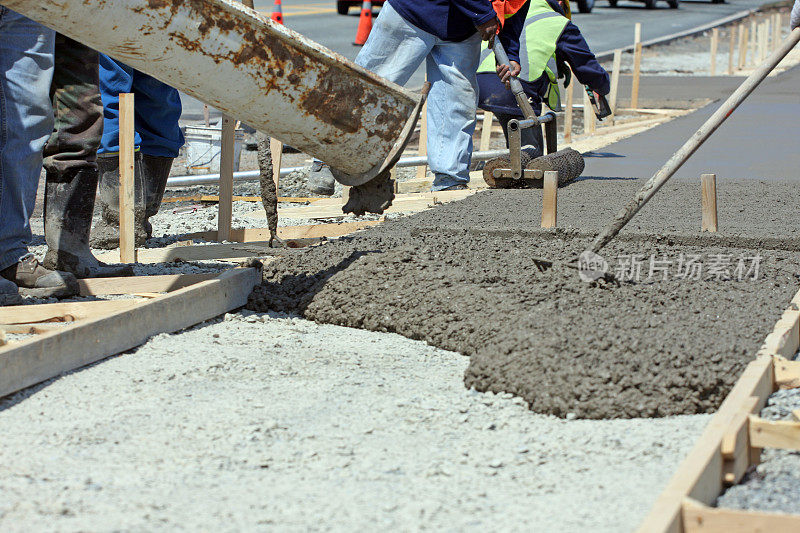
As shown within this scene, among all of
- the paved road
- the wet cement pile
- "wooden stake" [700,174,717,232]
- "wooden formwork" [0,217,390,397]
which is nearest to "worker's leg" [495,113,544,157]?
"wooden stake" [700,174,717,232]

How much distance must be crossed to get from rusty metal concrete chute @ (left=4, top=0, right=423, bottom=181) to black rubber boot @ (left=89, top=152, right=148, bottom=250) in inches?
59.9

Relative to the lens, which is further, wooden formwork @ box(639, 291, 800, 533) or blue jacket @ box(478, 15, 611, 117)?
blue jacket @ box(478, 15, 611, 117)

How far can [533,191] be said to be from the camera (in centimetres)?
624

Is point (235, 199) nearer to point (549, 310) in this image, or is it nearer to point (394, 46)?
point (394, 46)

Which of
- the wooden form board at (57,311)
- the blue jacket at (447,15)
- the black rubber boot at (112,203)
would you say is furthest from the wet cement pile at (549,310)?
the blue jacket at (447,15)

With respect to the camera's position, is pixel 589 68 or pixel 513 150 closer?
pixel 513 150

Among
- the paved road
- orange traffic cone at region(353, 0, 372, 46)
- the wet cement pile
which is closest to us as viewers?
the wet cement pile

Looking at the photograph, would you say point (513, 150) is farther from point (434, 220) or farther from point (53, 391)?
point (53, 391)

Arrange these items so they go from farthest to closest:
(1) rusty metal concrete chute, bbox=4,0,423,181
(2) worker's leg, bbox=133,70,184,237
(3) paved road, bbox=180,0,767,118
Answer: (3) paved road, bbox=180,0,767,118 → (2) worker's leg, bbox=133,70,184,237 → (1) rusty metal concrete chute, bbox=4,0,423,181

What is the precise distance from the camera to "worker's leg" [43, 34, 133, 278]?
383 cm

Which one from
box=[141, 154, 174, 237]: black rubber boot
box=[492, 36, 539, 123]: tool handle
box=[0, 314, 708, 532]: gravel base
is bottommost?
box=[0, 314, 708, 532]: gravel base

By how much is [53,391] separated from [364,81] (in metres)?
1.61

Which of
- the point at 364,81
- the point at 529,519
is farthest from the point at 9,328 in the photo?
the point at 529,519

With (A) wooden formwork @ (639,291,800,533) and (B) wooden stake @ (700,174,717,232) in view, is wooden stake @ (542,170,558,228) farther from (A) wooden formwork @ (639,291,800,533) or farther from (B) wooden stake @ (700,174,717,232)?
(A) wooden formwork @ (639,291,800,533)
